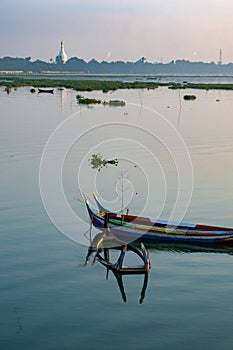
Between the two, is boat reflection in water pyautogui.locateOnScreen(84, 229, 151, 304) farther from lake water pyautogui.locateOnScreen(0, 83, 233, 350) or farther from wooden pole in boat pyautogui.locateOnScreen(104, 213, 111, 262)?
lake water pyautogui.locateOnScreen(0, 83, 233, 350)

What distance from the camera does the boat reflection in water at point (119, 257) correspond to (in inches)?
714

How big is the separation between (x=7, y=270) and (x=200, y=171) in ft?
56.6

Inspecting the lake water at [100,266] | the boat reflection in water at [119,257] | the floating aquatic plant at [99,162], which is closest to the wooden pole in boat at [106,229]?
the boat reflection in water at [119,257]

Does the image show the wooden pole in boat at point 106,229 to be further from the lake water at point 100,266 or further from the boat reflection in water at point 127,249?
the lake water at point 100,266

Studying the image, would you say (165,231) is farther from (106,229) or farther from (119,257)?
(119,257)

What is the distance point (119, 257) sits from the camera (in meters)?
18.5

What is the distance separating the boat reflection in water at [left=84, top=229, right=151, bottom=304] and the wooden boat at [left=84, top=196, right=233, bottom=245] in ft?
1.32

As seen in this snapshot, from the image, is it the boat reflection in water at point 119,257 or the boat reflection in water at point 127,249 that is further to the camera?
the boat reflection in water at point 127,249

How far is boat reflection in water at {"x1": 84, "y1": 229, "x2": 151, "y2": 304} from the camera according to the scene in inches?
714

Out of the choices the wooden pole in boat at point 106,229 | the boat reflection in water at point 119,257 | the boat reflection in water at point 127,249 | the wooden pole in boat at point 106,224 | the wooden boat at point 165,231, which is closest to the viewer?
the boat reflection in water at point 119,257

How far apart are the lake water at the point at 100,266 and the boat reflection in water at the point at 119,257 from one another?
19 centimetres

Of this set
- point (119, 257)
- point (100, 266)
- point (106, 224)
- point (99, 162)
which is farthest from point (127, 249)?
point (99, 162)

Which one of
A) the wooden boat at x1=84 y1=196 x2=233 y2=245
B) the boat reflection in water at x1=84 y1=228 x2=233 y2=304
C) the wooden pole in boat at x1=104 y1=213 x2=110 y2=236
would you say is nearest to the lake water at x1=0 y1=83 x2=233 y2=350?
the boat reflection in water at x1=84 y1=228 x2=233 y2=304

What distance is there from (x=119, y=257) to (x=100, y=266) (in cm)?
105
